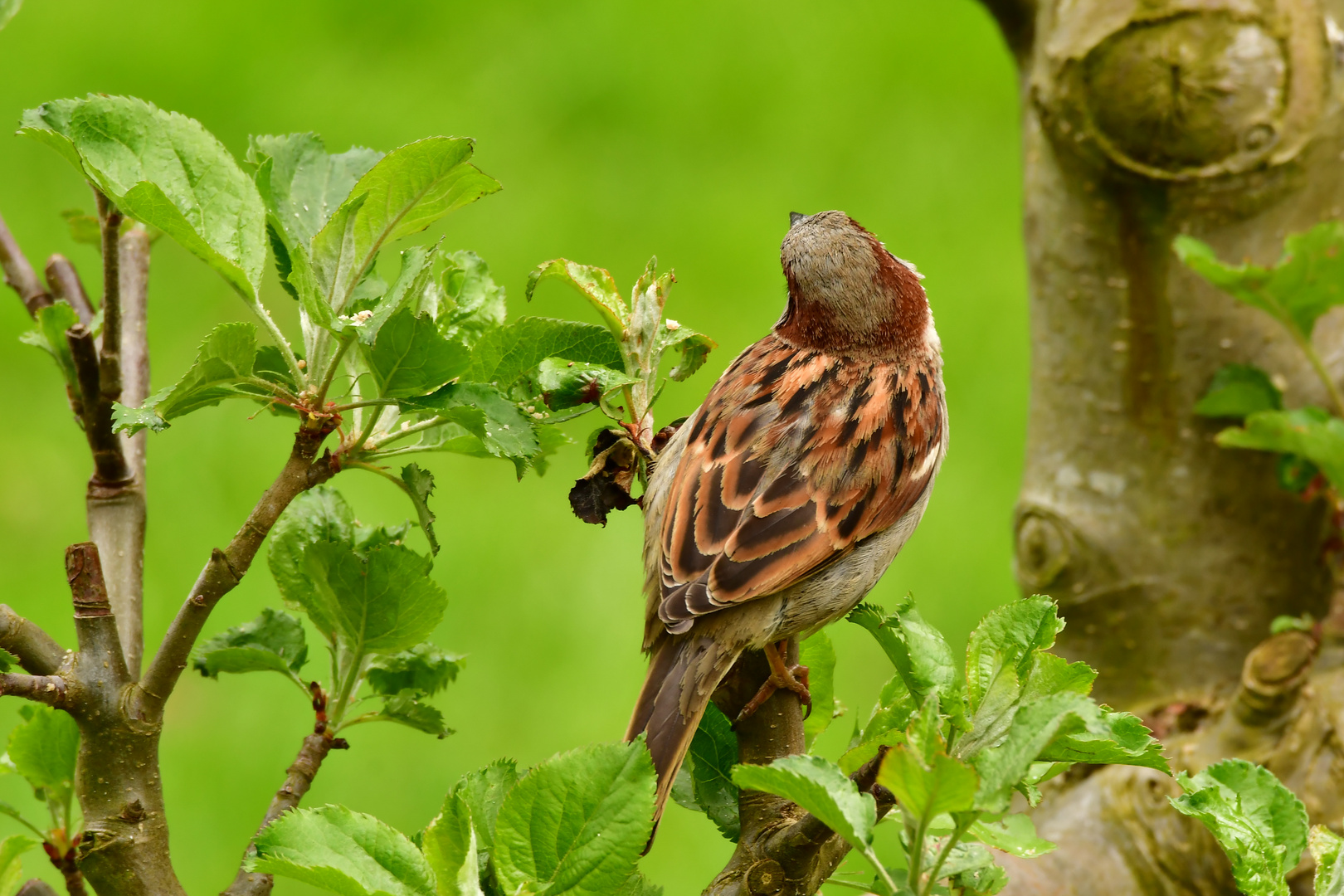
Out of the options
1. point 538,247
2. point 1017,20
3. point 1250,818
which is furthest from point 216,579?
point 538,247

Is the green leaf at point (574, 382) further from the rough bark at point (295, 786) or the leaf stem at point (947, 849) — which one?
the leaf stem at point (947, 849)

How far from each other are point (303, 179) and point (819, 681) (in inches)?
39.4

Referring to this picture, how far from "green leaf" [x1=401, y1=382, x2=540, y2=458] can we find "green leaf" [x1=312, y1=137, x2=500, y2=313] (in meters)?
0.17

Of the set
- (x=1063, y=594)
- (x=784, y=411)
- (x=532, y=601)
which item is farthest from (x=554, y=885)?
(x=532, y=601)

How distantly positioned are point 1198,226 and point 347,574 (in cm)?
237

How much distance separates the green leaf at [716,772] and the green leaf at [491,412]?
565 millimetres

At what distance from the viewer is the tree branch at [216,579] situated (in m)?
1.51

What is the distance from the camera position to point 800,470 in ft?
8.66

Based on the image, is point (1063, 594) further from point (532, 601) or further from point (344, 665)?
point (532, 601)

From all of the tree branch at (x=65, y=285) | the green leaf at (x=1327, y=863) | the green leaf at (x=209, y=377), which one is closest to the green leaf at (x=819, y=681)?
the green leaf at (x=1327, y=863)

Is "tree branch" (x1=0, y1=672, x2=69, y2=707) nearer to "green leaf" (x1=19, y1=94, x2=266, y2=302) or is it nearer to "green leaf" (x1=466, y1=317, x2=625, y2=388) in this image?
"green leaf" (x1=19, y1=94, x2=266, y2=302)

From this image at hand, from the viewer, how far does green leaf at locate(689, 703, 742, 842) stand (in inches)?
73.2

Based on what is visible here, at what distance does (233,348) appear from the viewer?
1.50 m

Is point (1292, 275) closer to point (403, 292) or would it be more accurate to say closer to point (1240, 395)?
point (1240, 395)
